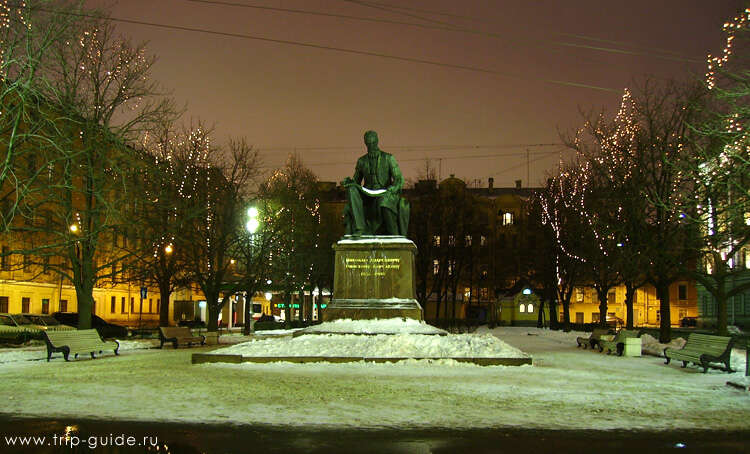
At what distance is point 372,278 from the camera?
64.4ft

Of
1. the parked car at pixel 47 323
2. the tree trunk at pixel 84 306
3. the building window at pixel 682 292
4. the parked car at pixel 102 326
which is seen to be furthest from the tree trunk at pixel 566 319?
the building window at pixel 682 292

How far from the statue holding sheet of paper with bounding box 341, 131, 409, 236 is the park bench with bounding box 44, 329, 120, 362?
297 inches

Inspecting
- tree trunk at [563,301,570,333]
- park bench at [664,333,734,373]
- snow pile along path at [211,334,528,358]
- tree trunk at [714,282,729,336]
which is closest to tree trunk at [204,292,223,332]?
snow pile along path at [211,334,528,358]

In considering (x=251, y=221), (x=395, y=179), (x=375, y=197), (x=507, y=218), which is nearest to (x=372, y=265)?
(x=375, y=197)

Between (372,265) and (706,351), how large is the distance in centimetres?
855

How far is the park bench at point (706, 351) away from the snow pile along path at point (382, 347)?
13.3 feet

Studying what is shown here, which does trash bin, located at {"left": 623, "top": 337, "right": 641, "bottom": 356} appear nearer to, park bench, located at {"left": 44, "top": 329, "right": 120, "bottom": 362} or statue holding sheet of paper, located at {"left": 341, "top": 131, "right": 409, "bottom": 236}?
statue holding sheet of paper, located at {"left": 341, "top": 131, "right": 409, "bottom": 236}

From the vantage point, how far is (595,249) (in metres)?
35.4

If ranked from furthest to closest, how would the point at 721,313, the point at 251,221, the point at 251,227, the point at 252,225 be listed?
the point at 252,225, the point at 251,227, the point at 251,221, the point at 721,313

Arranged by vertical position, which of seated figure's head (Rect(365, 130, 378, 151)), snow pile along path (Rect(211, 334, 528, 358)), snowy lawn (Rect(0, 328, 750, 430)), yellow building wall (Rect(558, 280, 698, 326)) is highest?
seated figure's head (Rect(365, 130, 378, 151))

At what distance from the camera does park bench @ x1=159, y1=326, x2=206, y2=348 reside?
24359mm

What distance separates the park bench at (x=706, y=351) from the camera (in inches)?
632

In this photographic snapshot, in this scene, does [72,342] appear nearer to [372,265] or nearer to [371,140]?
[372,265]

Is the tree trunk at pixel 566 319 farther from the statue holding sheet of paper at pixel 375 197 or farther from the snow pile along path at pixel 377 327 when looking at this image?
the snow pile along path at pixel 377 327
